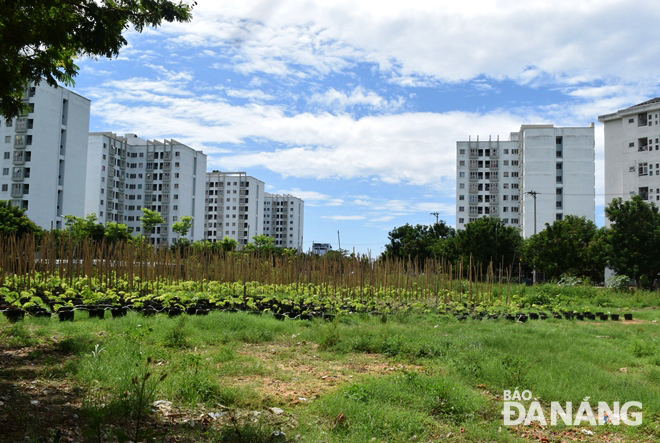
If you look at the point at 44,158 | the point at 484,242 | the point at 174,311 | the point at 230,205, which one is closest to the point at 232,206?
the point at 230,205

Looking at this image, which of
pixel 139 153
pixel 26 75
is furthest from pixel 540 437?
pixel 139 153

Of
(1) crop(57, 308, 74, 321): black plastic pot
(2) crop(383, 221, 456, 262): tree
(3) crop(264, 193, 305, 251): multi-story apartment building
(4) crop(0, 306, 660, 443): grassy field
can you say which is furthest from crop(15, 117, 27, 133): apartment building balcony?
(3) crop(264, 193, 305, 251): multi-story apartment building

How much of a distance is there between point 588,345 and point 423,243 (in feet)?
116

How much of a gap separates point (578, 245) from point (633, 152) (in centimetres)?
1552

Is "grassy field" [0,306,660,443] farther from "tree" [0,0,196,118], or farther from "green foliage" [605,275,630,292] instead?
"green foliage" [605,275,630,292]

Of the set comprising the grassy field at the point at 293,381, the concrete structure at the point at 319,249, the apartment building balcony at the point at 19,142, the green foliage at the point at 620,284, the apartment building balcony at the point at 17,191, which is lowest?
the grassy field at the point at 293,381

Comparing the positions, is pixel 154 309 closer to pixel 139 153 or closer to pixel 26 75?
pixel 26 75

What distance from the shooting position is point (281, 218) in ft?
307

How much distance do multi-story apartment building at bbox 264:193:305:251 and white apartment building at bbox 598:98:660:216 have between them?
197 ft

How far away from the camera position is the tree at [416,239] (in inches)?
1677

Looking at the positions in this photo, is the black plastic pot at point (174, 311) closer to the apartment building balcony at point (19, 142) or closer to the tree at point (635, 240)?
the tree at point (635, 240)

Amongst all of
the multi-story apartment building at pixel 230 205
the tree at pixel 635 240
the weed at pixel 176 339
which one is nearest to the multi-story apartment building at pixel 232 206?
the multi-story apartment building at pixel 230 205

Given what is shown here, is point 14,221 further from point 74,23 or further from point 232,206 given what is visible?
point 232,206

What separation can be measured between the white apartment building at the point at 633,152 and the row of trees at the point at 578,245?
8690 mm
